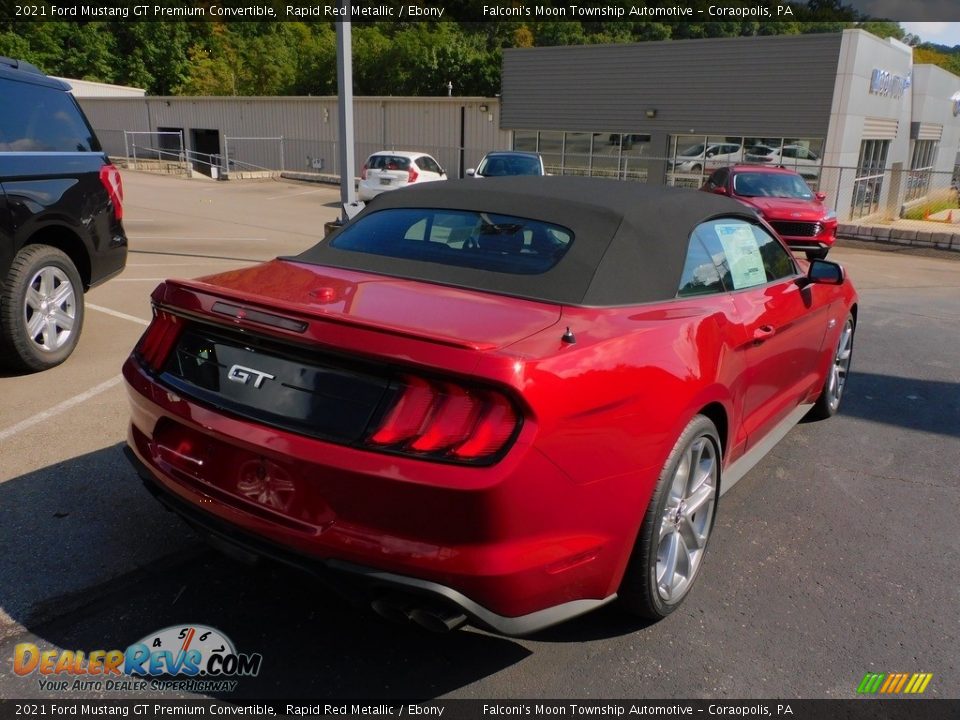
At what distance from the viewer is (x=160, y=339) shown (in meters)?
2.83

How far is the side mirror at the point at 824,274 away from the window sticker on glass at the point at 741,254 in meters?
0.48

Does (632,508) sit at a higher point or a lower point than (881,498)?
higher

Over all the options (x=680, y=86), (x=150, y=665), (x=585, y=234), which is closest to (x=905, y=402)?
(x=585, y=234)

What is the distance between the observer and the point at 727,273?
11.6ft

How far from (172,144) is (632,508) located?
44488 millimetres

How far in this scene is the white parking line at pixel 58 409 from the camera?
440 cm

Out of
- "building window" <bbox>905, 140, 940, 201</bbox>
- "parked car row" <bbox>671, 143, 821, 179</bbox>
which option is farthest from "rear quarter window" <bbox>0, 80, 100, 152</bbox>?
"building window" <bbox>905, 140, 940, 201</bbox>

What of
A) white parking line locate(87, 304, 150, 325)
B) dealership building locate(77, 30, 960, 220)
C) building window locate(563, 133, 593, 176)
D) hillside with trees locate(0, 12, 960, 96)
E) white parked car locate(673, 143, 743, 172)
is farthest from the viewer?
hillside with trees locate(0, 12, 960, 96)

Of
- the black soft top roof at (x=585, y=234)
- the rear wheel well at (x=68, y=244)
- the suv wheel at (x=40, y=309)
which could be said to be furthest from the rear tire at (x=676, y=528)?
the rear wheel well at (x=68, y=244)

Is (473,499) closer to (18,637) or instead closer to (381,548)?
(381,548)

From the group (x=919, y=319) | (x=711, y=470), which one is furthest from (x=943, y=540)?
(x=919, y=319)

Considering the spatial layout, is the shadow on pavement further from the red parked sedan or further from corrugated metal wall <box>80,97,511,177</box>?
corrugated metal wall <box>80,97,511,177</box>

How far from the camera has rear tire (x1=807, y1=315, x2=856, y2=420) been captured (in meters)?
5.10

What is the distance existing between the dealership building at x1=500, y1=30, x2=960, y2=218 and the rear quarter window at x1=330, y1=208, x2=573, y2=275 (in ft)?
64.9
